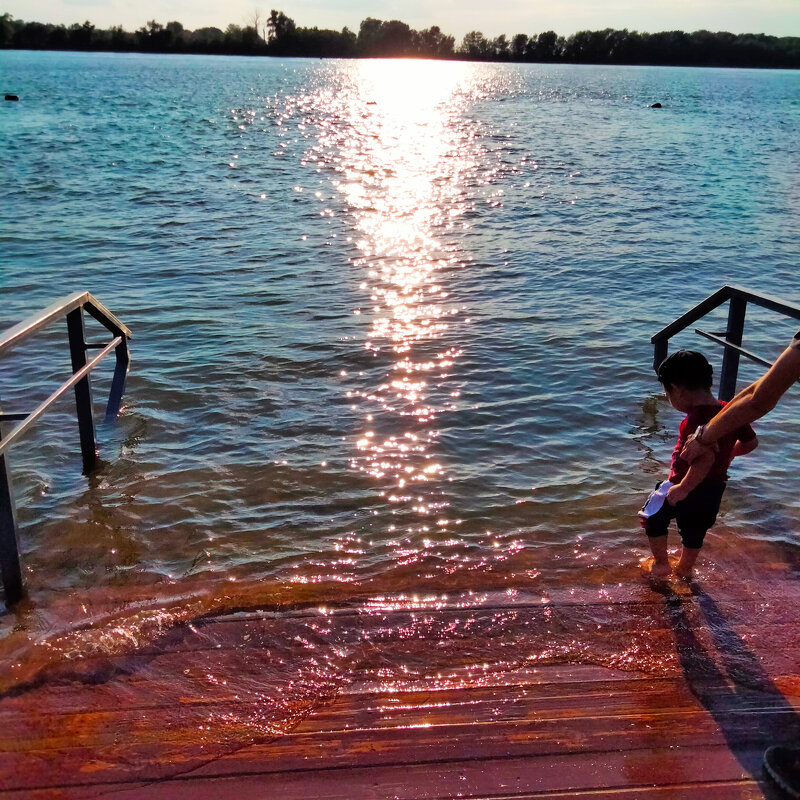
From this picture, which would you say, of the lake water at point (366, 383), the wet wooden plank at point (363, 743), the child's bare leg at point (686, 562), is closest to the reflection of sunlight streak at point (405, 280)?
the lake water at point (366, 383)

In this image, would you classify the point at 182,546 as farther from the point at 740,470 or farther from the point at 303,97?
the point at 303,97

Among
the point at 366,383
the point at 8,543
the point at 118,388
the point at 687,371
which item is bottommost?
the point at 366,383

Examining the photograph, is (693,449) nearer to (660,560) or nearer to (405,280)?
(660,560)

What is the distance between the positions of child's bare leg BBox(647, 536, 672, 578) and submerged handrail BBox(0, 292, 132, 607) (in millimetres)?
3186

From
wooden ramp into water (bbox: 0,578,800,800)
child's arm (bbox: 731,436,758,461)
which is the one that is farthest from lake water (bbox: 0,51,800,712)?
child's arm (bbox: 731,436,758,461)

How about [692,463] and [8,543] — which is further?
[8,543]

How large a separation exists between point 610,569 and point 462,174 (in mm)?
21414

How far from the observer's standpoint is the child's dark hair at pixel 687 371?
3727mm

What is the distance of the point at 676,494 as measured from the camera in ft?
12.1

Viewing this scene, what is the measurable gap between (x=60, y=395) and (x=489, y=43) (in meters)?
171

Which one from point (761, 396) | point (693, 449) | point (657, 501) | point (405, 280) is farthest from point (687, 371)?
point (405, 280)

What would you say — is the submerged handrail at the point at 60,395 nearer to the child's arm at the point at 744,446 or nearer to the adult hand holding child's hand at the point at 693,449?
the adult hand holding child's hand at the point at 693,449

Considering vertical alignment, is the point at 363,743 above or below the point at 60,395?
below

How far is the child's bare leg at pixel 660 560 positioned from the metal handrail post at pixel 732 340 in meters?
1.95
